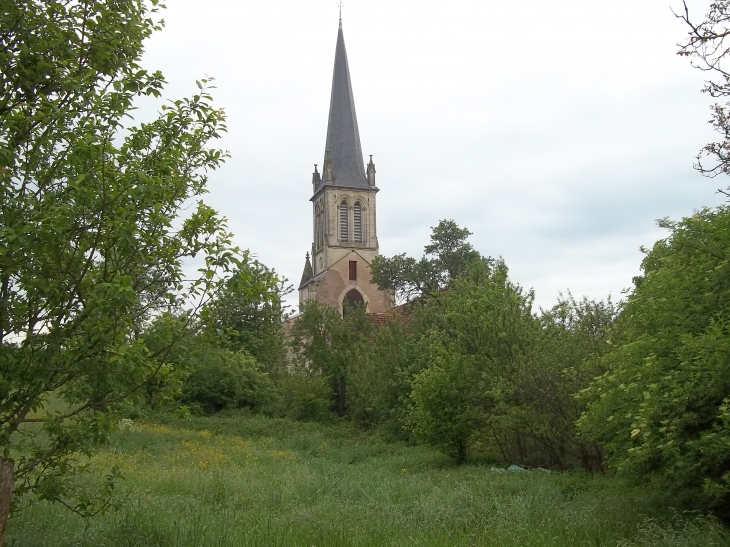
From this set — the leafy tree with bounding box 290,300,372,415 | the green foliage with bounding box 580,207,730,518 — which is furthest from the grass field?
the leafy tree with bounding box 290,300,372,415

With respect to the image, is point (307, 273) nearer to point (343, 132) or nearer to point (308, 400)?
point (343, 132)

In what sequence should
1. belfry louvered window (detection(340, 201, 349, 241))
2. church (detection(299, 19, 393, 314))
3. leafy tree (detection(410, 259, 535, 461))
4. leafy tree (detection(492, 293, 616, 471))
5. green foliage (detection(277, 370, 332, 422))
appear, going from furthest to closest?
belfry louvered window (detection(340, 201, 349, 241)), church (detection(299, 19, 393, 314)), green foliage (detection(277, 370, 332, 422)), leafy tree (detection(410, 259, 535, 461)), leafy tree (detection(492, 293, 616, 471))

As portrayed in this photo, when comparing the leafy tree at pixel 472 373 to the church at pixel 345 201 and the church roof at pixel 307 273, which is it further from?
the church roof at pixel 307 273

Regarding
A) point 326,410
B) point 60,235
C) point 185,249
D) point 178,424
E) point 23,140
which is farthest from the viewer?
point 326,410

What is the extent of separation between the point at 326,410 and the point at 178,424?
26.1ft

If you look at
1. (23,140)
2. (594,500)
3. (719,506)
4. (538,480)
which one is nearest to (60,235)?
(23,140)

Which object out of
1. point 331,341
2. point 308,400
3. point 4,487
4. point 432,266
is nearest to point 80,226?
point 4,487

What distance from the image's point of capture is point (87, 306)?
571 centimetres

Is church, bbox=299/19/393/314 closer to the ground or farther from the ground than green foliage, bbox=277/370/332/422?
farther from the ground

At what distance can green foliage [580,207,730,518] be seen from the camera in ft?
29.8

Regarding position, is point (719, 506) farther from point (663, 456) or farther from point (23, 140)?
point (23, 140)

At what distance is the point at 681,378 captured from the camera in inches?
372

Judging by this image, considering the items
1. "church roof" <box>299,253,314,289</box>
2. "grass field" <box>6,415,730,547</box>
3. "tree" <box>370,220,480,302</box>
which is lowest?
"grass field" <box>6,415,730,547</box>

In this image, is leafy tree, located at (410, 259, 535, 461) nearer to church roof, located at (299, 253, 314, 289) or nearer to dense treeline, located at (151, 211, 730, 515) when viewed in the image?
dense treeline, located at (151, 211, 730, 515)
